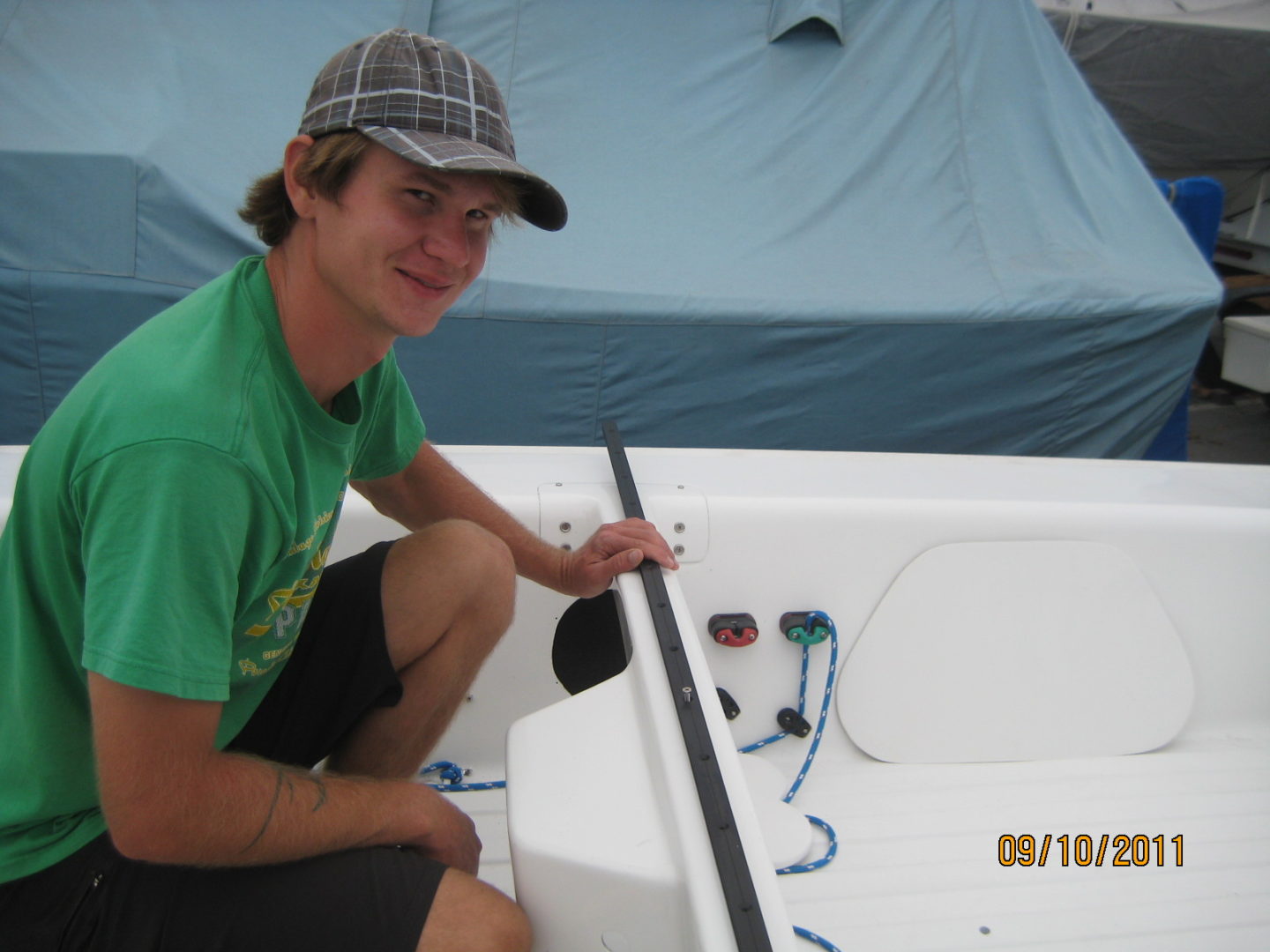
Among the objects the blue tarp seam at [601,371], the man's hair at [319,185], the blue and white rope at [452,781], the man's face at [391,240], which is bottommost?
the blue and white rope at [452,781]

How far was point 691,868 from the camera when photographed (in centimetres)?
88

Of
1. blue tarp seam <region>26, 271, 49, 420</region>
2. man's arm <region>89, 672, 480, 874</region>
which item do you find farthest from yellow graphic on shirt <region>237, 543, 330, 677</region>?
blue tarp seam <region>26, 271, 49, 420</region>

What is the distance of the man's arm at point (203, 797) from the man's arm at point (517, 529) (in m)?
0.49

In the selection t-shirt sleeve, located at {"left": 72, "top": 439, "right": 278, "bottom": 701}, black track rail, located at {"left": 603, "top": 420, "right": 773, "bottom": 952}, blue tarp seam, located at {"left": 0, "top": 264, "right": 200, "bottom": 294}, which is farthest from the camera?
blue tarp seam, located at {"left": 0, "top": 264, "right": 200, "bottom": 294}

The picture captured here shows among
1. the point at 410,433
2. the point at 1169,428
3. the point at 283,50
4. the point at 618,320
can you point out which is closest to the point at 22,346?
the point at 283,50

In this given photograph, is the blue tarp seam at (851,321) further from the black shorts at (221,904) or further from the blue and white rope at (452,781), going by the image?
the black shorts at (221,904)

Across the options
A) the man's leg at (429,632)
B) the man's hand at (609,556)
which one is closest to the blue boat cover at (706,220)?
the man's hand at (609,556)

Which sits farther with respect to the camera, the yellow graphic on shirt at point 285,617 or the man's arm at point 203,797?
the yellow graphic on shirt at point 285,617

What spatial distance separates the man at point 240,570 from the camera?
734 millimetres

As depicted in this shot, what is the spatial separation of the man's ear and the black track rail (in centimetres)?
66

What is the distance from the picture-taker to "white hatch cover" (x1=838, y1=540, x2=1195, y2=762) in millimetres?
1673

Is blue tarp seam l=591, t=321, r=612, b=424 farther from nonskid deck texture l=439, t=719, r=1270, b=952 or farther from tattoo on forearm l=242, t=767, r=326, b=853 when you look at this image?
tattoo on forearm l=242, t=767, r=326, b=853
